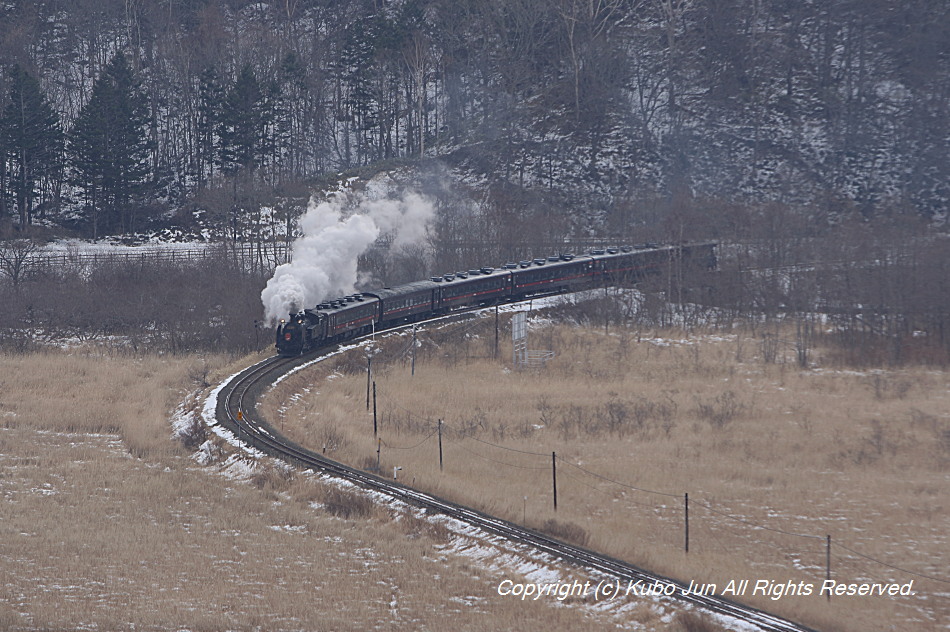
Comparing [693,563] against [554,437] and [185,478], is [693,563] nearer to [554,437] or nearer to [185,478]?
[554,437]

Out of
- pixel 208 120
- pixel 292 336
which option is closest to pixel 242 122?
pixel 208 120

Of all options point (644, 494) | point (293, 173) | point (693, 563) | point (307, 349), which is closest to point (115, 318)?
point (307, 349)

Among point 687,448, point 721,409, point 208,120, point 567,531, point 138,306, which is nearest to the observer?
point 567,531

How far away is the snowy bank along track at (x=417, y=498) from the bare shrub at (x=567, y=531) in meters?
0.43

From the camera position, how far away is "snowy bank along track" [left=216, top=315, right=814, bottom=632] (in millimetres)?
19109

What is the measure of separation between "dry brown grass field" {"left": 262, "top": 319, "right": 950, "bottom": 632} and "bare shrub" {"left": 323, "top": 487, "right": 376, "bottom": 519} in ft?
7.83

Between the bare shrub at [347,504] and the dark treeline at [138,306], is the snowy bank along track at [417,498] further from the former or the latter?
the dark treeline at [138,306]

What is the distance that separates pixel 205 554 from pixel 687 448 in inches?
694

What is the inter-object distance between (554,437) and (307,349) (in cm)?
1448

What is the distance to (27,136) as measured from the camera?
70.3m

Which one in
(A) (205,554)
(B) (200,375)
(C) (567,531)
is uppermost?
(B) (200,375)

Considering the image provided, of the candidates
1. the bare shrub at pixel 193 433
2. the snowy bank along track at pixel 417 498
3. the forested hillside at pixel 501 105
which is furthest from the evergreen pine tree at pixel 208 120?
the bare shrub at pixel 193 433

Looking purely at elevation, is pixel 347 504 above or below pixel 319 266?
below

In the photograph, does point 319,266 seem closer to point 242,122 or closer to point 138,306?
point 138,306
